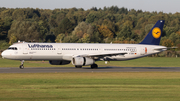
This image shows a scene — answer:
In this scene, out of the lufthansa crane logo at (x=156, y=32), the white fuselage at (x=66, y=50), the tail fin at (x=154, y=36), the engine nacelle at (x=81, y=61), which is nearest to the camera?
the engine nacelle at (x=81, y=61)

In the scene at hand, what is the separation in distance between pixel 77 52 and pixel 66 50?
69.3 inches

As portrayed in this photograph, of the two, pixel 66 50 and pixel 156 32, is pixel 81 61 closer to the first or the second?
pixel 66 50

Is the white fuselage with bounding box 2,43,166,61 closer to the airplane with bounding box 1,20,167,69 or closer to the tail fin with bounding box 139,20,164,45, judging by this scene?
the airplane with bounding box 1,20,167,69

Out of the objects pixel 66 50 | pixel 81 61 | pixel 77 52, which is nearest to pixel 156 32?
pixel 77 52

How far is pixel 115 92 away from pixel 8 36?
144m

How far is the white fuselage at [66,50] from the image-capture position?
1645 inches

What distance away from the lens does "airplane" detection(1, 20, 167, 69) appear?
137 feet

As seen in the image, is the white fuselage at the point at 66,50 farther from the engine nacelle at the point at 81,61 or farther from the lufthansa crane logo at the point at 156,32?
the engine nacelle at the point at 81,61

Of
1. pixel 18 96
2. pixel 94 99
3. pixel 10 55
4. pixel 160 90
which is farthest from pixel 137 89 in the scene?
pixel 10 55

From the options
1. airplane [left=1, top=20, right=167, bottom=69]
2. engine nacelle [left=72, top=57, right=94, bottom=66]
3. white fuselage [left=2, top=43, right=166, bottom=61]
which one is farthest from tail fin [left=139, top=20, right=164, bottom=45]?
engine nacelle [left=72, top=57, right=94, bottom=66]

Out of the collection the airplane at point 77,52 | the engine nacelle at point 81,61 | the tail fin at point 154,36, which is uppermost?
the tail fin at point 154,36

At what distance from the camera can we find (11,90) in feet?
64.5

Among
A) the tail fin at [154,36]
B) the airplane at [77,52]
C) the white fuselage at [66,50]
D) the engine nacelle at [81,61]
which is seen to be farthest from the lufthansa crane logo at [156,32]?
the engine nacelle at [81,61]

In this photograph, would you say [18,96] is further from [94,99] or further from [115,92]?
[115,92]
